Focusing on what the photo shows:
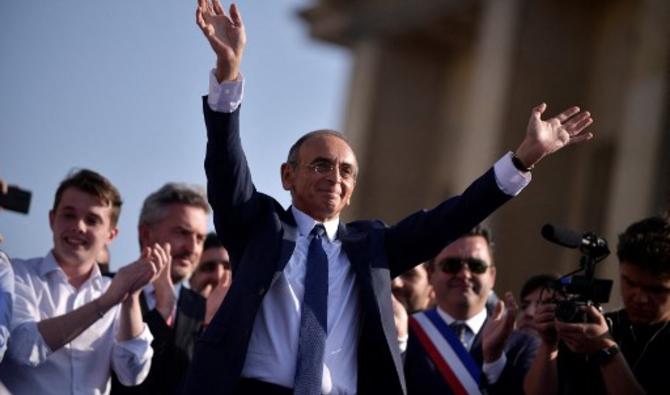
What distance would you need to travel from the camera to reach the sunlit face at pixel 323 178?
5.48 metres

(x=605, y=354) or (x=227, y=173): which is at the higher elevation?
(x=227, y=173)

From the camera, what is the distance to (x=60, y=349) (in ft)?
21.1

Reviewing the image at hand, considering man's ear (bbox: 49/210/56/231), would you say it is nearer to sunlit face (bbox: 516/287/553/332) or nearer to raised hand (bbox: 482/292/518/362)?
raised hand (bbox: 482/292/518/362)

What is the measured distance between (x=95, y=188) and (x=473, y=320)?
219 centimetres

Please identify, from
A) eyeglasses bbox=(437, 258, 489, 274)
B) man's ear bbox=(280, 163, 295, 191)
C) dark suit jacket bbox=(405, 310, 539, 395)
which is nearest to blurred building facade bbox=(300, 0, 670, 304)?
eyeglasses bbox=(437, 258, 489, 274)

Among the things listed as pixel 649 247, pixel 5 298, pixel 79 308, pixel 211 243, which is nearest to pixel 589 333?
pixel 649 247

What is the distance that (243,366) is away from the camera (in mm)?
5168

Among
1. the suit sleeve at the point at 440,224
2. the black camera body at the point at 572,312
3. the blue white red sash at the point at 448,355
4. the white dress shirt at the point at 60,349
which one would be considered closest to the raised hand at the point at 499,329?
the blue white red sash at the point at 448,355

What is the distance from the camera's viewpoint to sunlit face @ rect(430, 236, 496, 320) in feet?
24.2

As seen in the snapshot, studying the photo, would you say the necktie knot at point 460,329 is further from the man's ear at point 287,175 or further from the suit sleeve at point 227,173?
the suit sleeve at point 227,173

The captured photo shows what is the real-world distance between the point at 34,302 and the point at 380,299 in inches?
78.9

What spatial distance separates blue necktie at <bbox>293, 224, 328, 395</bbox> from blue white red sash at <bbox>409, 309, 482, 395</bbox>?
1.74 m

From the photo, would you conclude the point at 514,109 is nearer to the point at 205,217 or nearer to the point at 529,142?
the point at 205,217

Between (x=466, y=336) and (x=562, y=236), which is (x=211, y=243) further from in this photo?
(x=562, y=236)
